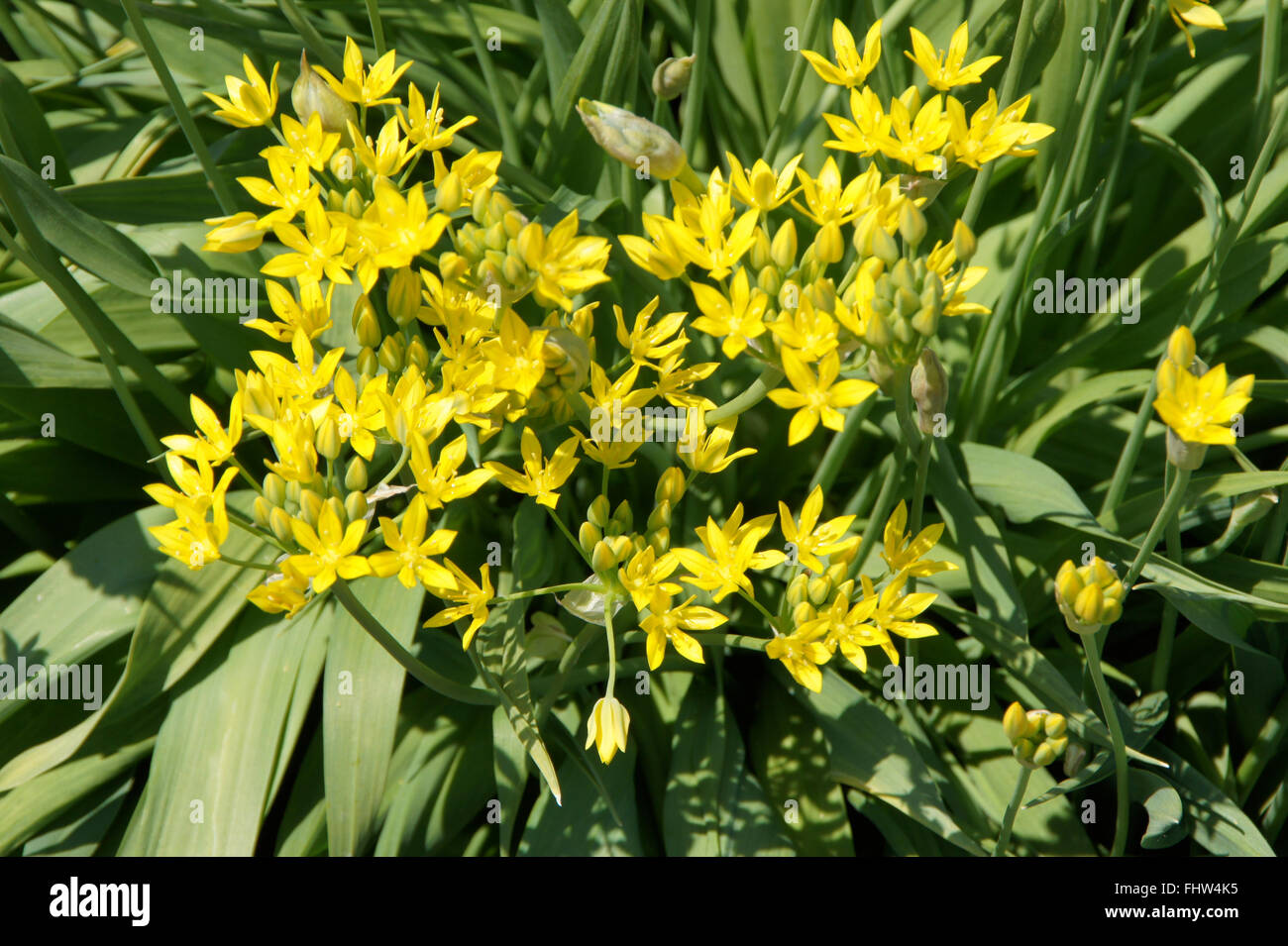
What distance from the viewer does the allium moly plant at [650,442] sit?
1173 mm

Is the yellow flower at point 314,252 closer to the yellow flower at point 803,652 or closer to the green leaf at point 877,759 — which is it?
the yellow flower at point 803,652

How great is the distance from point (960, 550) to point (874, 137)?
66 centimetres

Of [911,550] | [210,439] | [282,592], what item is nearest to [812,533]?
[911,550]

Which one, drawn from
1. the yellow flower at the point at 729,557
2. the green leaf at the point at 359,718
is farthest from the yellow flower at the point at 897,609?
the green leaf at the point at 359,718

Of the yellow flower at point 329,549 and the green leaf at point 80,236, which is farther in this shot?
the green leaf at point 80,236

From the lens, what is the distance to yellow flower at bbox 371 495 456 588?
1072 millimetres

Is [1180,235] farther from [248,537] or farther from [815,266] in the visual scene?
[248,537]

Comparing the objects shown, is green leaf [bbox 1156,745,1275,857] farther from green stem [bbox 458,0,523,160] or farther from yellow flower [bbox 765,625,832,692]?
green stem [bbox 458,0,523,160]

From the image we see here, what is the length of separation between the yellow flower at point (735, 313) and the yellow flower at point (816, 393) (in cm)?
7

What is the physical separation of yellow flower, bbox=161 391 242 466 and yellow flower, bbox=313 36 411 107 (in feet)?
1.37

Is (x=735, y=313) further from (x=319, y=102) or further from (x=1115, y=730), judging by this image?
(x=1115, y=730)

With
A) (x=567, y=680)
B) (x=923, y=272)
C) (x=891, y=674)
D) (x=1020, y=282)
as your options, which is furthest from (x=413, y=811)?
(x=1020, y=282)

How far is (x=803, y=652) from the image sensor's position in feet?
4.08

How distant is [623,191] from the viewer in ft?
6.11
